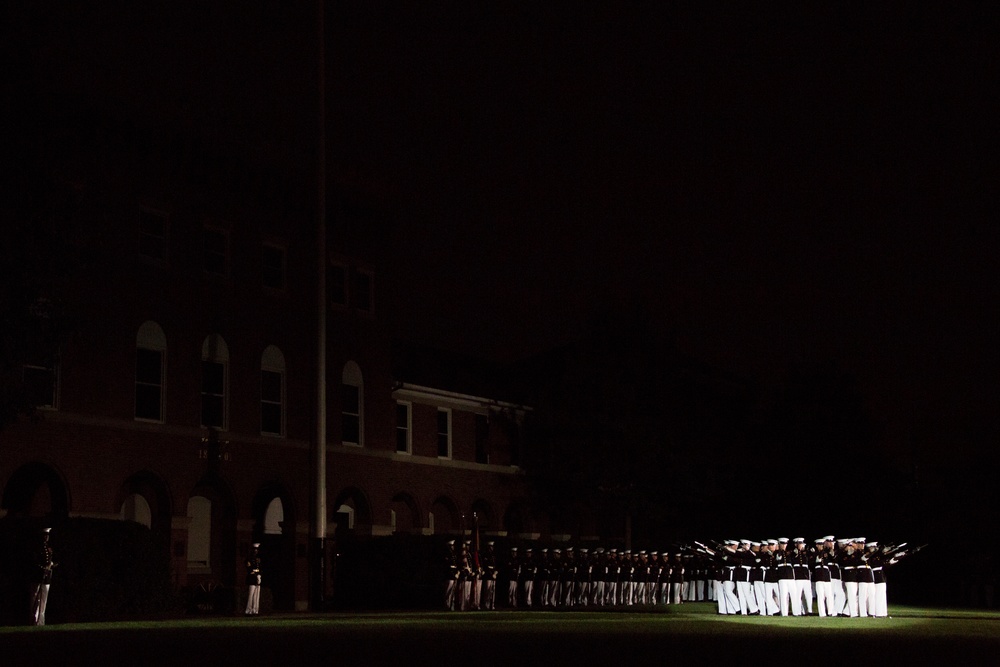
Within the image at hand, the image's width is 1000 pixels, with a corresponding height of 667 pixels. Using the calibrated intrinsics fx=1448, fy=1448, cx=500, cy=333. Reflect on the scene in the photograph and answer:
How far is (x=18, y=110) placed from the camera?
26828 mm

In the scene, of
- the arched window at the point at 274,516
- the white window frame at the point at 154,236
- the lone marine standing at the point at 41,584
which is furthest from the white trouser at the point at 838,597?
the arched window at the point at 274,516

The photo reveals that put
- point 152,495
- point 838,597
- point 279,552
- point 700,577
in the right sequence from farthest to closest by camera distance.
Result: point 700,577, point 279,552, point 152,495, point 838,597

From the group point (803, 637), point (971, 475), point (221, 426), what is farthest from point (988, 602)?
point (803, 637)

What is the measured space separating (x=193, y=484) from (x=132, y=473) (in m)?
2.24

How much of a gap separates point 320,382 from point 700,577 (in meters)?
20.8

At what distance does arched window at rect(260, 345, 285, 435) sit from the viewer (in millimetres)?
42719

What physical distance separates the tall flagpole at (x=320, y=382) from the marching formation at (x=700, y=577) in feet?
15.4

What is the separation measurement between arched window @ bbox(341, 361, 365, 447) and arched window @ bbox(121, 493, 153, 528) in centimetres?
667

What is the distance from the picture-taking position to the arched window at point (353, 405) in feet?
150

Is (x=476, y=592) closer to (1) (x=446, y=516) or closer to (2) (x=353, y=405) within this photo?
(2) (x=353, y=405)

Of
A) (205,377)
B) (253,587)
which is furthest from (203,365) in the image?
(253,587)

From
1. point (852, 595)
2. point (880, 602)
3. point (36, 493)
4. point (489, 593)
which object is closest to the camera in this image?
point (852, 595)

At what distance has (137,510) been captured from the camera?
1652 inches

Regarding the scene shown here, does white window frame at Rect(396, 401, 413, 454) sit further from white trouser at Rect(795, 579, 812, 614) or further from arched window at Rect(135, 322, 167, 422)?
white trouser at Rect(795, 579, 812, 614)
